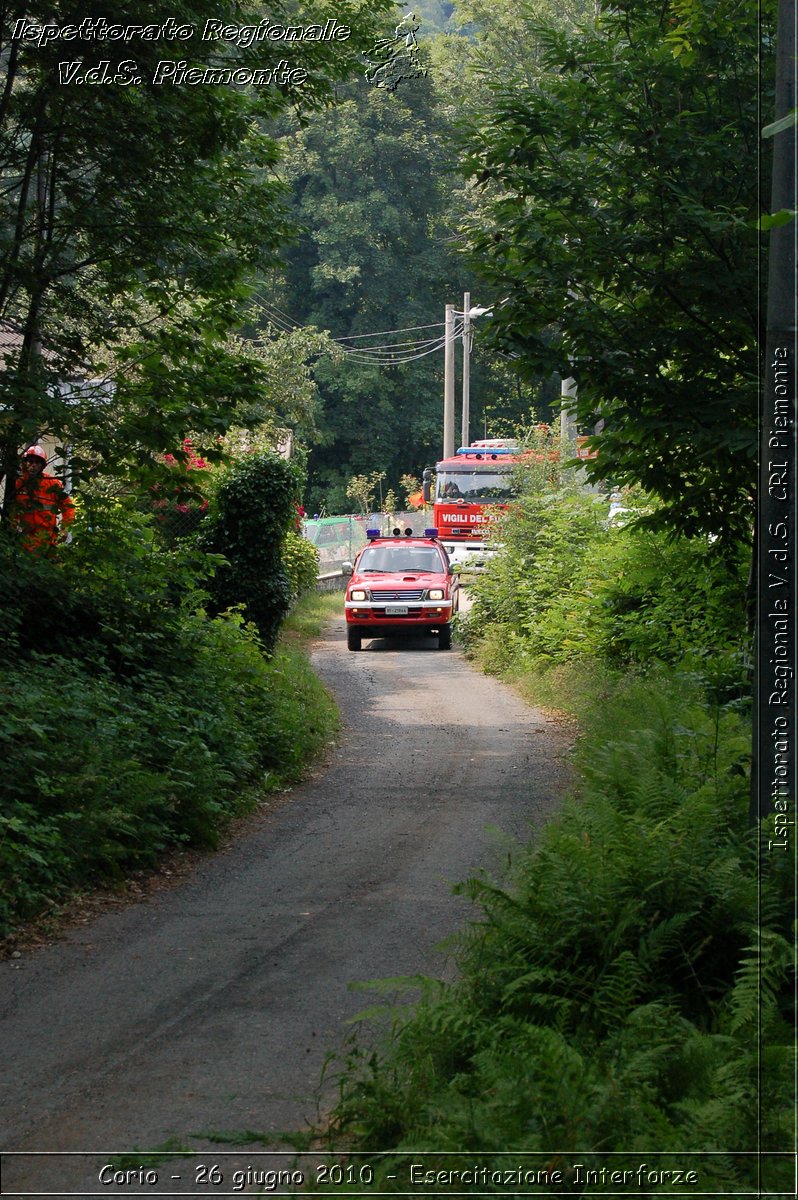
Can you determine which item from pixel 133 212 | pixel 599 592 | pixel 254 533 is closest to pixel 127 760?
pixel 133 212

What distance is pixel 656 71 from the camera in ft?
29.8

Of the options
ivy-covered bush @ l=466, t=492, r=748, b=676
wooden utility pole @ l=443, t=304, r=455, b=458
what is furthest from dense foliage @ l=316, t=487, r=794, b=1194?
wooden utility pole @ l=443, t=304, r=455, b=458

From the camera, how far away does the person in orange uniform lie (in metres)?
10.7

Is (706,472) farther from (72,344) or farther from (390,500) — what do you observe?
(390,500)

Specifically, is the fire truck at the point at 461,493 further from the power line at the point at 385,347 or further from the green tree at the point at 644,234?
the green tree at the point at 644,234

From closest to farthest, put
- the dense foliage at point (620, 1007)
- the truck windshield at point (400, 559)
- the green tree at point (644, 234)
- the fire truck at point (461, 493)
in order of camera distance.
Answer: the dense foliage at point (620, 1007) → the green tree at point (644, 234) → the truck windshield at point (400, 559) → the fire truck at point (461, 493)

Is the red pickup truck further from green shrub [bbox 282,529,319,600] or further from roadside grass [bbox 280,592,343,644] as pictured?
green shrub [bbox 282,529,319,600]

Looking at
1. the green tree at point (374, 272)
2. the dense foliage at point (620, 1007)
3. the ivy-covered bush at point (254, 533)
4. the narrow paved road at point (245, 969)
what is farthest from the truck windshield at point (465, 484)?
the dense foliage at point (620, 1007)

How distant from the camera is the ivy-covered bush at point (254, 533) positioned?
16062mm

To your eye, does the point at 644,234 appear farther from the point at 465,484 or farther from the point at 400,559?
the point at 465,484

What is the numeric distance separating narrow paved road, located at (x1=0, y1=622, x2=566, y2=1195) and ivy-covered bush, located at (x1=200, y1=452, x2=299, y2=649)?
434cm

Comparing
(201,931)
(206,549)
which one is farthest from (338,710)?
(201,931)

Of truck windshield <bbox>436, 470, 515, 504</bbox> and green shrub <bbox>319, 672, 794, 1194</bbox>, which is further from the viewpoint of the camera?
truck windshield <bbox>436, 470, 515, 504</bbox>

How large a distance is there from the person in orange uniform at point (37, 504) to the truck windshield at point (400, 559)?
1306cm
